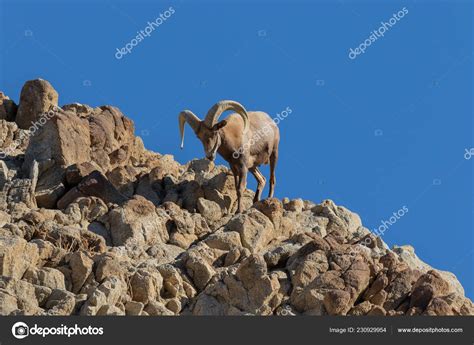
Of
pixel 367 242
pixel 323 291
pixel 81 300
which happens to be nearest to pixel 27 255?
pixel 81 300

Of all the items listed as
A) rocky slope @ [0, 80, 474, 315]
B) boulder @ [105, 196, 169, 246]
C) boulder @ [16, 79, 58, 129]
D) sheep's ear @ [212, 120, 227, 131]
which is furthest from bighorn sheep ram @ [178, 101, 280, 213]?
boulder @ [16, 79, 58, 129]

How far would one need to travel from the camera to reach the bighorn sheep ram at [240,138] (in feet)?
136

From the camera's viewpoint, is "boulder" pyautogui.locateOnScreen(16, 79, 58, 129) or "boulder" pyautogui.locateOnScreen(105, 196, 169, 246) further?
"boulder" pyautogui.locateOnScreen(16, 79, 58, 129)

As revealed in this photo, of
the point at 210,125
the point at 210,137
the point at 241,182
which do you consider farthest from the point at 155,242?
the point at 210,125

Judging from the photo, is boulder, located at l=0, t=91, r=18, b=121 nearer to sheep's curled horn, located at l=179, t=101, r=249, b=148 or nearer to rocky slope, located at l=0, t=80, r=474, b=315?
rocky slope, located at l=0, t=80, r=474, b=315

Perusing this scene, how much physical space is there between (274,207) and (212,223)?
6.85ft

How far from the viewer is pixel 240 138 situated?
4256cm

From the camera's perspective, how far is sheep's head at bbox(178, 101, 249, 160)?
4144 cm

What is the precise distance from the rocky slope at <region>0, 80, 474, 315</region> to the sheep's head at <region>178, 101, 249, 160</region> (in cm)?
98

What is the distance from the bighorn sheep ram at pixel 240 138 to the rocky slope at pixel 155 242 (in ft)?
2.17

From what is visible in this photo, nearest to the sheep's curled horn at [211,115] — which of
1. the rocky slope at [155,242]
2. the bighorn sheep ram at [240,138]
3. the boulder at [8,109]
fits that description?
the bighorn sheep ram at [240,138]

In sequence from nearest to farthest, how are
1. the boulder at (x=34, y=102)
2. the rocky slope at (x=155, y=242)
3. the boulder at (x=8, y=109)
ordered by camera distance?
the rocky slope at (x=155, y=242)
the boulder at (x=34, y=102)
the boulder at (x=8, y=109)

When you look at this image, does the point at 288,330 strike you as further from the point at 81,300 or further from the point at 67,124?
the point at 67,124

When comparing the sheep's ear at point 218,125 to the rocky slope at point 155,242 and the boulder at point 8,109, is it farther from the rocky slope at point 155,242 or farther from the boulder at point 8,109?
the boulder at point 8,109
